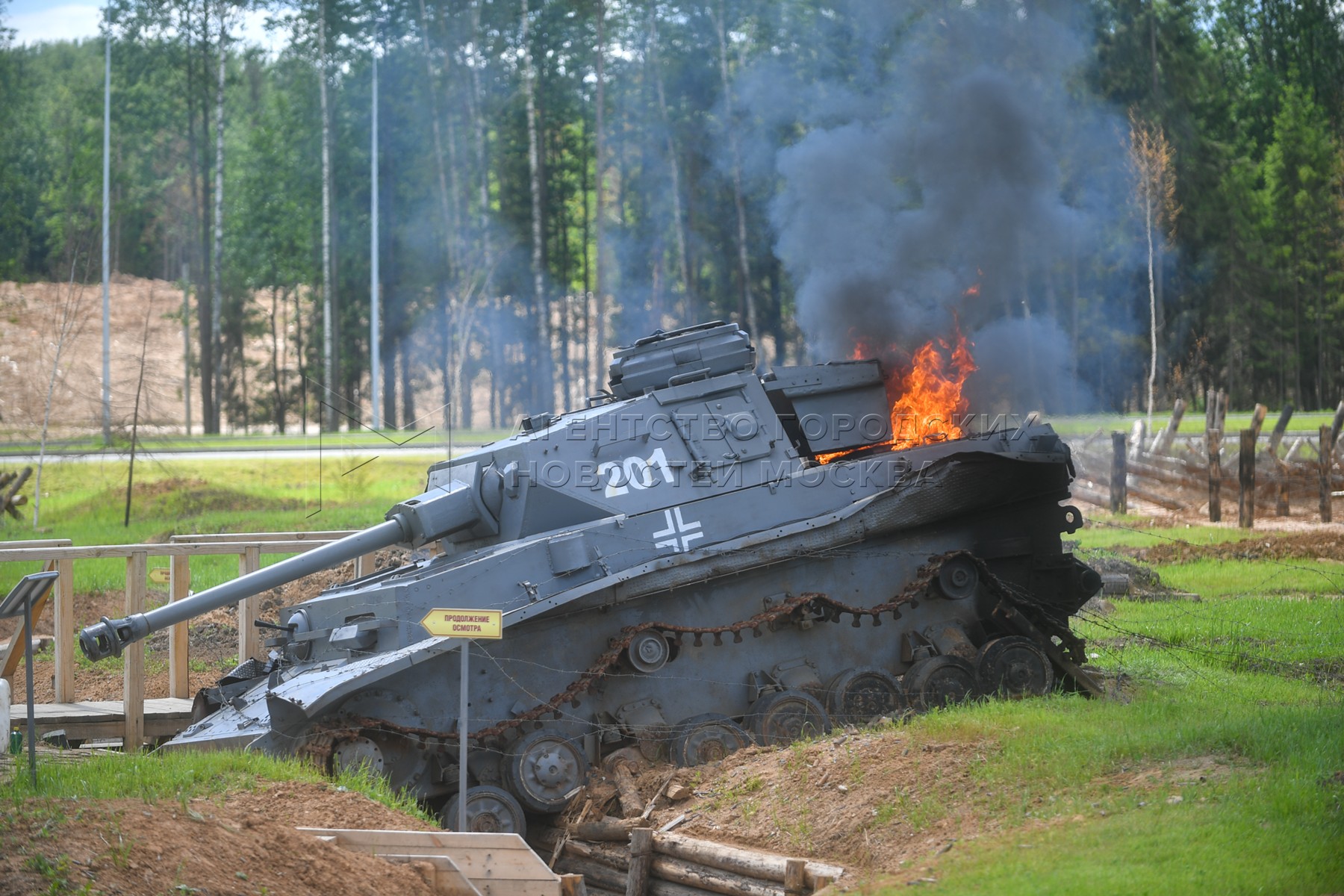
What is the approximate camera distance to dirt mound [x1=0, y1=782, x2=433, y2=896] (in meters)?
6.86

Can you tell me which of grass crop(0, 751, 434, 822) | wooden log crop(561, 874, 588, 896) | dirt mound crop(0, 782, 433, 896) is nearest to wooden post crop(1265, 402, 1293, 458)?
grass crop(0, 751, 434, 822)

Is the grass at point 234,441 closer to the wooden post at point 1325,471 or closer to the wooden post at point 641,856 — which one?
the wooden post at point 1325,471

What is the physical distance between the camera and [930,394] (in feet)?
45.2

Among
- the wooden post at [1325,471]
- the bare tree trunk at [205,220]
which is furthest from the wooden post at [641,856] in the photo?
the bare tree trunk at [205,220]

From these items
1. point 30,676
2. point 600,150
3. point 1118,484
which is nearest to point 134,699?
point 30,676

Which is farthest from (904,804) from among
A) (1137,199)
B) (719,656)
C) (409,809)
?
(1137,199)

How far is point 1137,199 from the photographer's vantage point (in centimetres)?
3372

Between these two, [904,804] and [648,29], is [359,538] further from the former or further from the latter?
[648,29]

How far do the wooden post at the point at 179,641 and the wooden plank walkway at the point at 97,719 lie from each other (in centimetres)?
62

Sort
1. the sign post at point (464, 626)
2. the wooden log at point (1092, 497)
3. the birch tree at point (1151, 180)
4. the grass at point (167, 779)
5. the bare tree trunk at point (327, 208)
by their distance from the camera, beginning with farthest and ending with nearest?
1. the bare tree trunk at point (327, 208)
2. the birch tree at point (1151, 180)
3. the wooden log at point (1092, 497)
4. the sign post at point (464, 626)
5. the grass at point (167, 779)

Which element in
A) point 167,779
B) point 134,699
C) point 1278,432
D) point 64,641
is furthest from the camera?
point 1278,432

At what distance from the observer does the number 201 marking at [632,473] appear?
1171cm

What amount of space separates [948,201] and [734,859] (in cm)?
905

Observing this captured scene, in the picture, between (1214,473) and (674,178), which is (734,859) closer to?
(1214,473)
